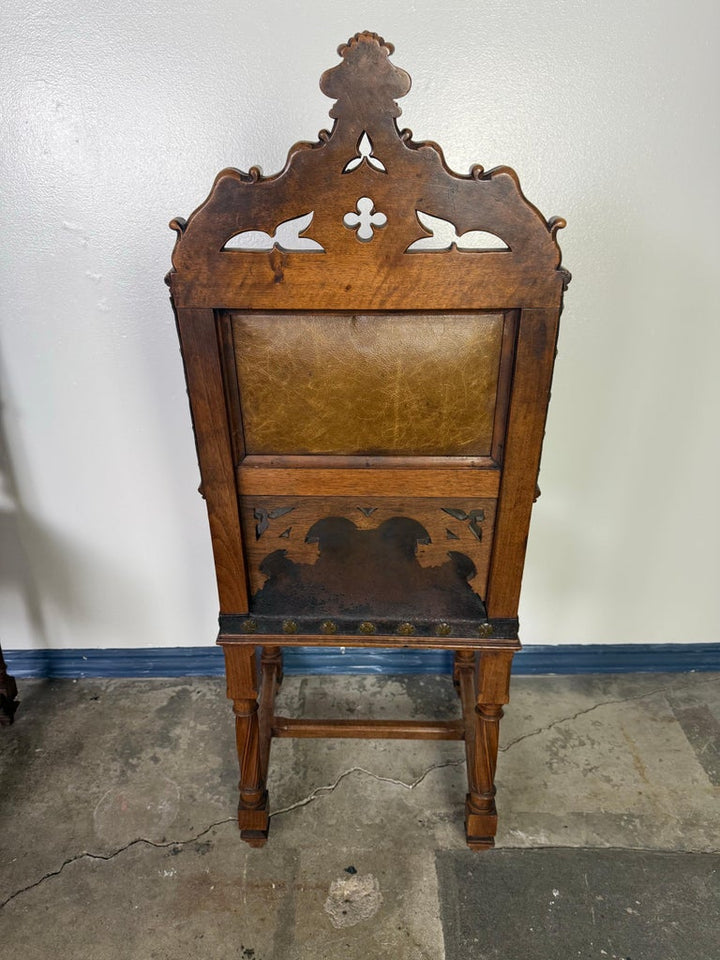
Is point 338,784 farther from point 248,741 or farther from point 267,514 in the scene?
point 267,514

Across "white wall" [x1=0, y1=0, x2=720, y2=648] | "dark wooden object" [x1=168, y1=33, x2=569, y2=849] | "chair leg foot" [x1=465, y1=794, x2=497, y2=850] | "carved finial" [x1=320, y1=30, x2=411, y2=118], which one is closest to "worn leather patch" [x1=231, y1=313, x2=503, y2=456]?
"dark wooden object" [x1=168, y1=33, x2=569, y2=849]

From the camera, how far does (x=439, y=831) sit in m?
1.82

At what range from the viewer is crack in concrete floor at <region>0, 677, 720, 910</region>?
5.69ft

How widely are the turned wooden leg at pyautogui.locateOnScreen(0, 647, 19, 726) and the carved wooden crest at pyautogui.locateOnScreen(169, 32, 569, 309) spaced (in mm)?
1522

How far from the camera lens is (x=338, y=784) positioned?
1.95m

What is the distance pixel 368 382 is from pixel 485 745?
968mm

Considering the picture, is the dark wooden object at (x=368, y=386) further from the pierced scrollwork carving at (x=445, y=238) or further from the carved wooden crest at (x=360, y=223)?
the pierced scrollwork carving at (x=445, y=238)

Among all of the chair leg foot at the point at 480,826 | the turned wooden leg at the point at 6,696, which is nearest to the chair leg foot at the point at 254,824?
the chair leg foot at the point at 480,826

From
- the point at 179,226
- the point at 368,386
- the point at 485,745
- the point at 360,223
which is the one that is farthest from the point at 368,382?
the point at 485,745

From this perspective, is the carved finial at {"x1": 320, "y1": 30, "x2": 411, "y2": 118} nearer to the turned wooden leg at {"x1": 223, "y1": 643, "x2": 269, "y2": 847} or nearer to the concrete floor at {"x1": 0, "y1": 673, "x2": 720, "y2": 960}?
the turned wooden leg at {"x1": 223, "y1": 643, "x2": 269, "y2": 847}

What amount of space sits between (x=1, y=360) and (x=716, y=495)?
2.16 m

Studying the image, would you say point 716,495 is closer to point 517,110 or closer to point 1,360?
point 517,110

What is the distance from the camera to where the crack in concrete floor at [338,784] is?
1.74 m

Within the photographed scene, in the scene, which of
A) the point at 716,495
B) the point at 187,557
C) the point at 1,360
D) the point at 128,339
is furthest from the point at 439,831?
the point at 1,360
